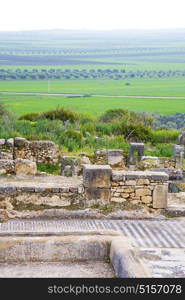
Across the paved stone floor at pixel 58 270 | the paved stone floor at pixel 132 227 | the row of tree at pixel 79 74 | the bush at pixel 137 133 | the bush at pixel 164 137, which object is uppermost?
the paved stone floor at pixel 58 270

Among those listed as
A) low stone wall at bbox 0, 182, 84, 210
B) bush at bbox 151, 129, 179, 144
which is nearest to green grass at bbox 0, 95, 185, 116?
bush at bbox 151, 129, 179, 144

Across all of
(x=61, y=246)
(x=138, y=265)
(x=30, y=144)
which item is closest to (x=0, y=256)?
(x=61, y=246)

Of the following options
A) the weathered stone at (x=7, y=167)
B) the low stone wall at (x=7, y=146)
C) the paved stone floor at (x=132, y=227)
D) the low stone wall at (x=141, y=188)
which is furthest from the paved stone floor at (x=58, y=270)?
the low stone wall at (x=7, y=146)

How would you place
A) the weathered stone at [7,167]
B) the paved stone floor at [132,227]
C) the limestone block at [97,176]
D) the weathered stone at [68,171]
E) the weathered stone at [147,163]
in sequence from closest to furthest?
the paved stone floor at [132,227], the limestone block at [97,176], the weathered stone at [7,167], the weathered stone at [68,171], the weathered stone at [147,163]

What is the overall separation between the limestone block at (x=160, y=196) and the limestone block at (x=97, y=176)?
2.81ft

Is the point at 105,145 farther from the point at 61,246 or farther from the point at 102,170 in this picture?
the point at 61,246

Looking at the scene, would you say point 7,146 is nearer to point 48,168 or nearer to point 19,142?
point 19,142

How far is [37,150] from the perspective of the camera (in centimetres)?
2259

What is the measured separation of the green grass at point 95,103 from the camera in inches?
2446

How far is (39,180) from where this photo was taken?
1655 cm

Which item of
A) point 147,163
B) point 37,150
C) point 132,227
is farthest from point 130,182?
point 37,150

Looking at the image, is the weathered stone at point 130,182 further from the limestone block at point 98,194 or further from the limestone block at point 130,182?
the limestone block at point 98,194

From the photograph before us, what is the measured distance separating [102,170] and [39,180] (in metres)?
6.36

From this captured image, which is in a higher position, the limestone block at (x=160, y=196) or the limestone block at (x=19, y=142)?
the limestone block at (x=160, y=196)
